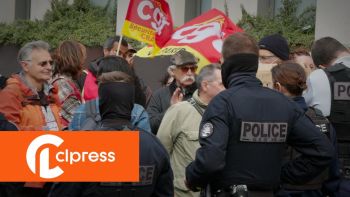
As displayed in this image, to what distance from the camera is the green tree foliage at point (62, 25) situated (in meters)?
17.5

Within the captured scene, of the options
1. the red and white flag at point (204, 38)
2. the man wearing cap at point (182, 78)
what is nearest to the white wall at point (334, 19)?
the red and white flag at point (204, 38)

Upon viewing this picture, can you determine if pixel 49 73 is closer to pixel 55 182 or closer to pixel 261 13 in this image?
pixel 55 182

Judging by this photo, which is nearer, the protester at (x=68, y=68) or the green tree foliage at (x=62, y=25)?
the protester at (x=68, y=68)

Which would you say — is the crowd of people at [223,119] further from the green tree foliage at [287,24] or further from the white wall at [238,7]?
the white wall at [238,7]

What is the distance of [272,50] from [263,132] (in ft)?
6.52

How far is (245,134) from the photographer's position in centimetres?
466

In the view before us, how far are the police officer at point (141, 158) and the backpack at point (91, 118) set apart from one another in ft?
1.21

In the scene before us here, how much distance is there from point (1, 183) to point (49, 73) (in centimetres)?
135

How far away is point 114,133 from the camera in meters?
4.47

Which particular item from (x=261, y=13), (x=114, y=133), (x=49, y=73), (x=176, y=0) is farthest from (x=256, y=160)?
(x=176, y=0)

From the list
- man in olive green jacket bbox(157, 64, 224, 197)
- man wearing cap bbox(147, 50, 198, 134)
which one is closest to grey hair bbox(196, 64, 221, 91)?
man in olive green jacket bbox(157, 64, 224, 197)

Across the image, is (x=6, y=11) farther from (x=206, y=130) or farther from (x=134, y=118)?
(x=206, y=130)

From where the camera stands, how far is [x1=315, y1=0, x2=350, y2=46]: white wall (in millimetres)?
12359

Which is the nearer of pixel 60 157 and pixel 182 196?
pixel 60 157
